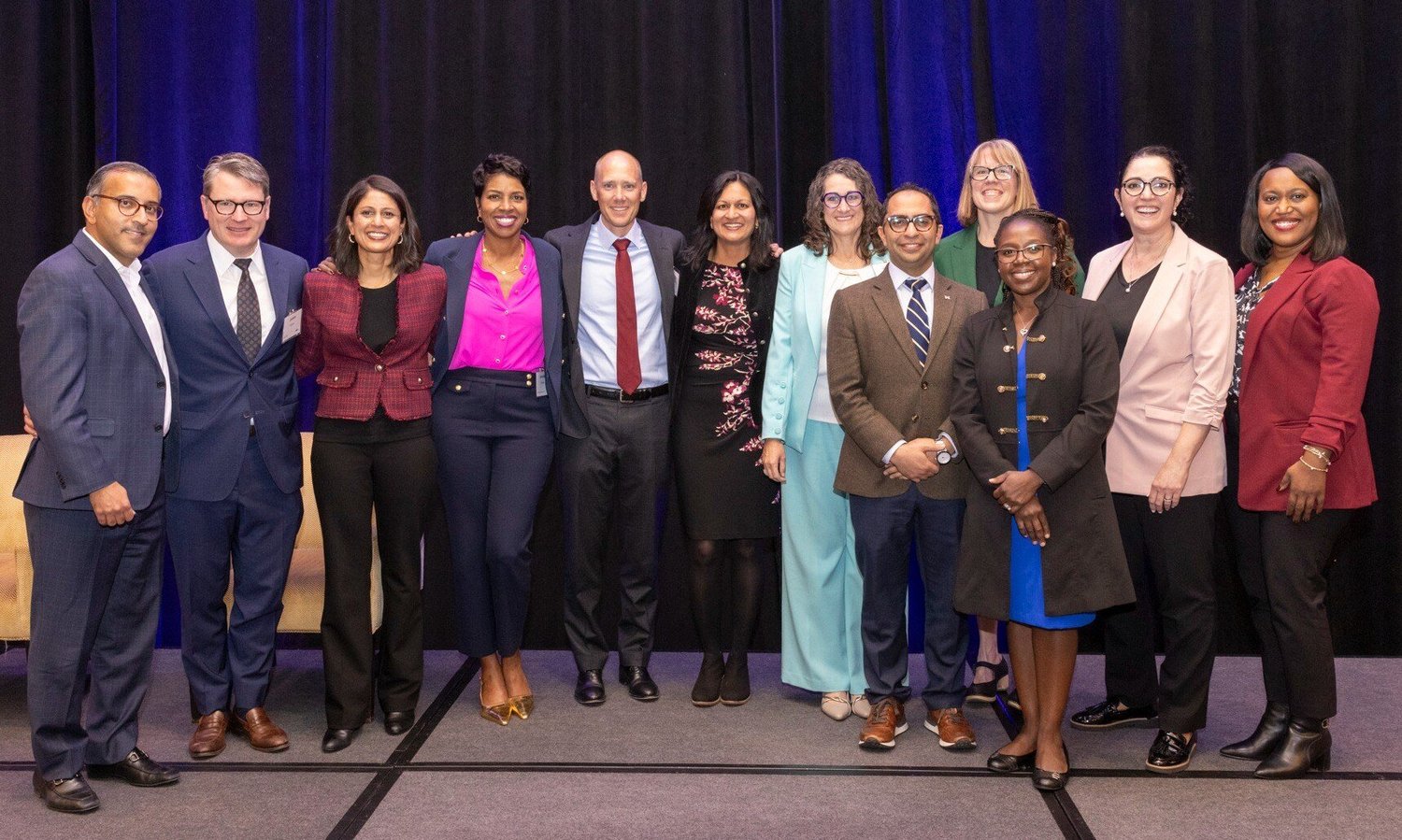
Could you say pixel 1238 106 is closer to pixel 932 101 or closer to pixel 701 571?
pixel 932 101

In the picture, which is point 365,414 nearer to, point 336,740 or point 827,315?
point 336,740

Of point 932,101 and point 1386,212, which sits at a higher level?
point 932,101

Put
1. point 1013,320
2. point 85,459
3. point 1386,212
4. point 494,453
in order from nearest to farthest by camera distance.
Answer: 1. point 85,459
2. point 1013,320
3. point 494,453
4. point 1386,212

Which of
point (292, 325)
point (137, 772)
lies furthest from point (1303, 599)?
point (137, 772)

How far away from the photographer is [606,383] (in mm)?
4035

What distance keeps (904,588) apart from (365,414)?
174 centimetres

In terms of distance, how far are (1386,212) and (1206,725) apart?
2291 millimetres

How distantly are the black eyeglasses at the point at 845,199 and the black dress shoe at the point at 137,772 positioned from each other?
2.61 m

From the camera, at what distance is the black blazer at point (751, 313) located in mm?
3965

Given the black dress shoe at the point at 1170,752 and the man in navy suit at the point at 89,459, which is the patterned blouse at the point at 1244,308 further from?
the man in navy suit at the point at 89,459

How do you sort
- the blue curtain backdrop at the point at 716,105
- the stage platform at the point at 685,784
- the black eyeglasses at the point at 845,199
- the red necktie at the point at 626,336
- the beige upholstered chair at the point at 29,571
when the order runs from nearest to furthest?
the stage platform at the point at 685,784, the black eyeglasses at the point at 845,199, the beige upholstered chair at the point at 29,571, the red necktie at the point at 626,336, the blue curtain backdrop at the point at 716,105

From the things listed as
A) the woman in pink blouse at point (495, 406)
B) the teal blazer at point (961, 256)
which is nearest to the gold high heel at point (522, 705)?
the woman in pink blouse at point (495, 406)

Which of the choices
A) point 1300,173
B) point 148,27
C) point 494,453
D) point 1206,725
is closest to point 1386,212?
point 1300,173

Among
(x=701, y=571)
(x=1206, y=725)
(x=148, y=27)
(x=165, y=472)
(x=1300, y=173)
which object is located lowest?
(x=1206, y=725)
